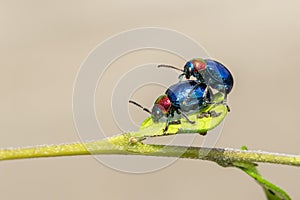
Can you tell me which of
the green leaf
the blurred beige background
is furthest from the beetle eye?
the blurred beige background

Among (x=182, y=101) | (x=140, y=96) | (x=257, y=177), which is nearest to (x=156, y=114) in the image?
(x=182, y=101)

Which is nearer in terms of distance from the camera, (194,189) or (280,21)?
(194,189)

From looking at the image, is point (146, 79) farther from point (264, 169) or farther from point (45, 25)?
point (45, 25)

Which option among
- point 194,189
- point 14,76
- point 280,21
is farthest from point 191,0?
point 194,189

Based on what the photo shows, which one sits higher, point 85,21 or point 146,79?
point 85,21

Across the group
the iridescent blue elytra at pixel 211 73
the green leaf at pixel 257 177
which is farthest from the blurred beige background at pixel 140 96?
the green leaf at pixel 257 177

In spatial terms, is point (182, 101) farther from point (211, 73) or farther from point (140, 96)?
point (140, 96)

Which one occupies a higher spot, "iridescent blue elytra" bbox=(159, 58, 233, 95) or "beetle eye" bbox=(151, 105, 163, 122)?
"iridescent blue elytra" bbox=(159, 58, 233, 95)

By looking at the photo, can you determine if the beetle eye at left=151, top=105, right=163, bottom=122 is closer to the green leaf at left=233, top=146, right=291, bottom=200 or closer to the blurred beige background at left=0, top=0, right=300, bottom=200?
the green leaf at left=233, top=146, right=291, bottom=200
